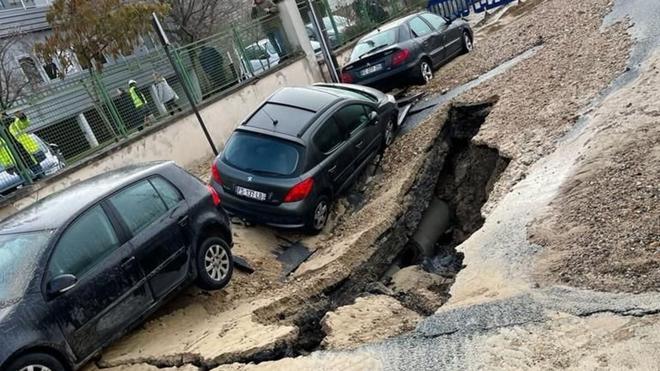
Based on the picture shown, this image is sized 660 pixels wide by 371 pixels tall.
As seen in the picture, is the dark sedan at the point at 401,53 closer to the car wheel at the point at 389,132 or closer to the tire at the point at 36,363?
the car wheel at the point at 389,132

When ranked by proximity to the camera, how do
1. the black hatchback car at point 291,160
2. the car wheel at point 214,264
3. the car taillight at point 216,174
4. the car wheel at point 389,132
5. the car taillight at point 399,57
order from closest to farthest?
the car wheel at point 214,264 → the black hatchback car at point 291,160 → the car taillight at point 216,174 → the car wheel at point 389,132 → the car taillight at point 399,57

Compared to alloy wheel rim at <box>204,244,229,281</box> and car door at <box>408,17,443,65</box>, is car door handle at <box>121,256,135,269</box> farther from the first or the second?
car door at <box>408,17,443,65</box>

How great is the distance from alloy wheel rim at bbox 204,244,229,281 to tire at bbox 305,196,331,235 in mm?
1750

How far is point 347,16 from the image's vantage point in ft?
64.8

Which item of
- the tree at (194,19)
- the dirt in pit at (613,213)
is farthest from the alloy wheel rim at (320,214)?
the tree at (194,19)

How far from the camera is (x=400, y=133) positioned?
1111cm

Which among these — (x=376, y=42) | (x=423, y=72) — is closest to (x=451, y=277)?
(x=423, y=72)

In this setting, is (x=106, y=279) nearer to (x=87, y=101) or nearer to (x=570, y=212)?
(x=570, y=212)

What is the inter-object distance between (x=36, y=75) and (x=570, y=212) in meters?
20.2

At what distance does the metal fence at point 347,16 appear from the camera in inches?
731

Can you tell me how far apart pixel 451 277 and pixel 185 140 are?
8.38 m

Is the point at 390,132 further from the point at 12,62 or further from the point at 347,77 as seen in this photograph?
the point at 12,62

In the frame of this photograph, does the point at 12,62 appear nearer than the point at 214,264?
No

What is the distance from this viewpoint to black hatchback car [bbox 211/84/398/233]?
8398 mm
